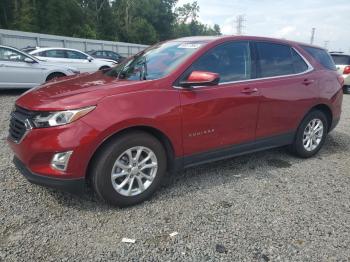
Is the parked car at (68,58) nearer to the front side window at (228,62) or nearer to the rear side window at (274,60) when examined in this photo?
the rear side window at (274,60)

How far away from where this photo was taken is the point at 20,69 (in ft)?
31.2

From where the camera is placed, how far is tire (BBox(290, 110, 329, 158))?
486 centimetres

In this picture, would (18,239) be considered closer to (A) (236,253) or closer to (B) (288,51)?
(A) (236,253)

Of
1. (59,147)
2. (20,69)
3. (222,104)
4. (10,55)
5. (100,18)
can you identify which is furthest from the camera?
(100,18)

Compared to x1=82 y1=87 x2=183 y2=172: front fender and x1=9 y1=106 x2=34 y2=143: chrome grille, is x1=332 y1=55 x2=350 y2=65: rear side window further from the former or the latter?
x1=9 y1=106 x2=34 y2=143: chrome grille

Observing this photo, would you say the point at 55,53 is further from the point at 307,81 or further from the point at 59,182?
the point at 59,182

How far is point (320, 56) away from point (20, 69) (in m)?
7.94

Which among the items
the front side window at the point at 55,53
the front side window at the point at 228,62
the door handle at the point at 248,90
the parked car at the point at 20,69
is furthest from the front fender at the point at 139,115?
the front side window at the point at 55,53

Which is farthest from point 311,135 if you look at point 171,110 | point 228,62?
point 171,110

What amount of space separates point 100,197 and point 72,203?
366 mm

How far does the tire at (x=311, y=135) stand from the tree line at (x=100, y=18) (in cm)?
4486

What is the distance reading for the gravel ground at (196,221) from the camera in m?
2.76

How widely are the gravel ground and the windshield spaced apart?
1327 mm

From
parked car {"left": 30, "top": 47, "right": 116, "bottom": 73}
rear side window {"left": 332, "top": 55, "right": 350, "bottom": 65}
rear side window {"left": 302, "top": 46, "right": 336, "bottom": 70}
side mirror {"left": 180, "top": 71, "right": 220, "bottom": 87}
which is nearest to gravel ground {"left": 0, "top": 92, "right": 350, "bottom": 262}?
side mirror {"left": 180, "top": 71, "right": 220, "bottom": 87}
